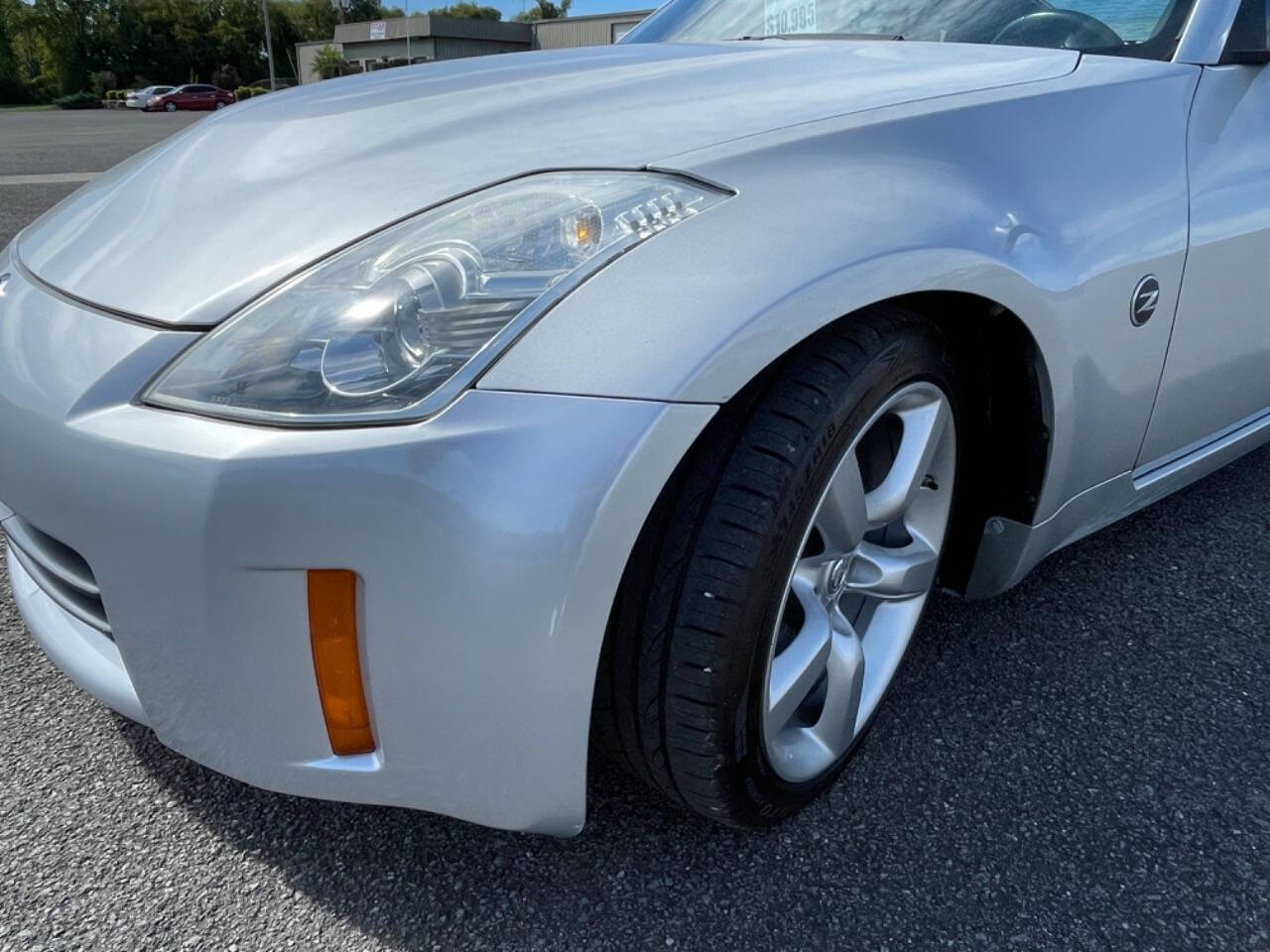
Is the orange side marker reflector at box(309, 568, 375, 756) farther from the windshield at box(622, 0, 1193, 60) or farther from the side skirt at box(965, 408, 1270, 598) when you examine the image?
the windshield at box(622, 0, 1193, 60)

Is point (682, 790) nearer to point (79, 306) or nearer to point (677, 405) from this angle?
point (677, 405)

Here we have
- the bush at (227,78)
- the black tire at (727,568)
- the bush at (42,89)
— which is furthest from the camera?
the bush at (227,78)

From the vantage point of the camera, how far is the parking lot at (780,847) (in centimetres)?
136

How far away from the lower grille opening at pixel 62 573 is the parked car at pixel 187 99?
44627 mm

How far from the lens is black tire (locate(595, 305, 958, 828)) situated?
4.04 feet

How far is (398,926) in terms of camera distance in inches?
53.6

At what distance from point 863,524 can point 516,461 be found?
64cm

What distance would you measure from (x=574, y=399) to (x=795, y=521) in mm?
350

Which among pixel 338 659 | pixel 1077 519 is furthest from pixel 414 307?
pixel 1077 519

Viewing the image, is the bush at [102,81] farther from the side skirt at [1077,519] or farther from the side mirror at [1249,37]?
the side skirt at [1077,519]

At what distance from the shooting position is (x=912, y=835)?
1522 mm

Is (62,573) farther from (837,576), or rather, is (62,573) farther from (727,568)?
(837,576)

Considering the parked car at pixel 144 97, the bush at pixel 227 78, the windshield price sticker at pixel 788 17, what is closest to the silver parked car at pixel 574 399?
the windshield price sticker at pixel 788 17

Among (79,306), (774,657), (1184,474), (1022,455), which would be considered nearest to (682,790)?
(774,657)
